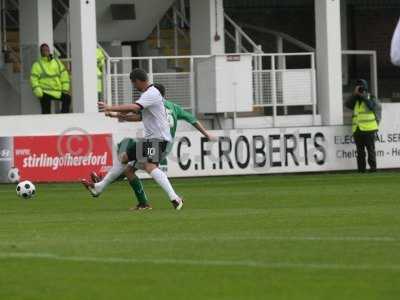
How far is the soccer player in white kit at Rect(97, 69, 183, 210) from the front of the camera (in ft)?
62.9

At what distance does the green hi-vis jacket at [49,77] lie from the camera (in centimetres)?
3272

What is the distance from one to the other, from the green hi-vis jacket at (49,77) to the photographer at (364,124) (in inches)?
262

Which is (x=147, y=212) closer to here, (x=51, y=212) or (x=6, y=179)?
(x=51, y=212)

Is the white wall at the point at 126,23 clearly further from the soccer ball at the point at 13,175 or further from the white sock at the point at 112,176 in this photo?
the white sock at the point at 112,176

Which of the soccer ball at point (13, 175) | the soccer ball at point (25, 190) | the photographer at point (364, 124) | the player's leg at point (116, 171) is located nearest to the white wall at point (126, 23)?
the photographer at point (364, 124)

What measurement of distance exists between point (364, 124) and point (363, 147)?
52 cm

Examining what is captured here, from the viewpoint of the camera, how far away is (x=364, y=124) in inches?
1268

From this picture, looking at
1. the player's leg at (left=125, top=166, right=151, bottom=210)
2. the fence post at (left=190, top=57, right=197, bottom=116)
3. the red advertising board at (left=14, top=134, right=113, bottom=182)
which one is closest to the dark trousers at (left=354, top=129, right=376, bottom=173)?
the fence post at (left=190, top=57, right=197, bottom=116)

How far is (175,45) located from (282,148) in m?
6.40

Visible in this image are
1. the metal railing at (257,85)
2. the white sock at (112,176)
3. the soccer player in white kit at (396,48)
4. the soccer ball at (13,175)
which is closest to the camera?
the soccer player in white kit at (396,48)

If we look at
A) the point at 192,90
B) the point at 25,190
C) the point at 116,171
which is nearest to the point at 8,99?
the point at 192,90

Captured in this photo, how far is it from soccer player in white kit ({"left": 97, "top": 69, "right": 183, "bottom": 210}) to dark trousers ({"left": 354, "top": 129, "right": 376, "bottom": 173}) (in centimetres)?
1284

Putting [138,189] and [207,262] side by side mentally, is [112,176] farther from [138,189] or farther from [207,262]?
[207,262]

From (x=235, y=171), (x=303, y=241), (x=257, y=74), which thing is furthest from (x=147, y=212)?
(x=257, y=74)
